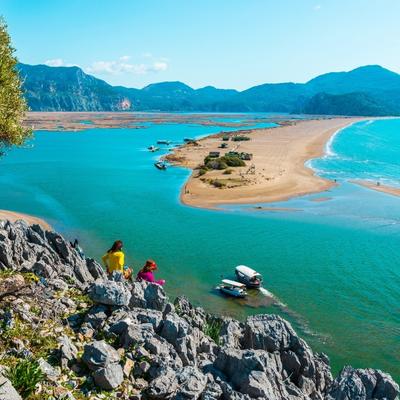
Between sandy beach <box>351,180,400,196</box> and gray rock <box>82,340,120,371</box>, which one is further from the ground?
gray rock <box>82,340,120,371</box>

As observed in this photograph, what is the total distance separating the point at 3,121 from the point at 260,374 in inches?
768

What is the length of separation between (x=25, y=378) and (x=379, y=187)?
259 feet

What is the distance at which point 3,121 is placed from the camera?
2519 centimetres

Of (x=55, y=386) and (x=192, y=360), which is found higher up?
(x=55, y=386)

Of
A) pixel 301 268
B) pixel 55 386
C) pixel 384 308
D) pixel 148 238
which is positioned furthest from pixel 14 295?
pixel 148 238

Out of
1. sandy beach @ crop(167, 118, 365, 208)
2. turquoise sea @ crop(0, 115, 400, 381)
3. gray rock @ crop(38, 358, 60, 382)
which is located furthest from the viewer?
sandy beach @ crop(167, 118, 365, 208)

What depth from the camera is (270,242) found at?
159 feet

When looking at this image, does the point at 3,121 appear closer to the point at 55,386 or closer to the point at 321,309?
the point at 55,386

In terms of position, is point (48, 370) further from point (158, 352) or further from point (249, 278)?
point (249, 278)

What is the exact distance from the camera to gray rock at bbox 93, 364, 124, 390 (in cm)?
1348

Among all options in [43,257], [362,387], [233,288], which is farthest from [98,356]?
[233,288]

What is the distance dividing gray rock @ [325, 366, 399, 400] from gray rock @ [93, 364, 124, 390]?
8069 mm

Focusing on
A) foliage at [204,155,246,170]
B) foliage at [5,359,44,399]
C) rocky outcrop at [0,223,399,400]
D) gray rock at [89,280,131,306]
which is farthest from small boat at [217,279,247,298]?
foliage at [204,155,246,170]

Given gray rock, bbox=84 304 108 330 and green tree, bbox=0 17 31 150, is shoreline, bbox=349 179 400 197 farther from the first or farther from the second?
gray rock, bbox=84 304 108 330
